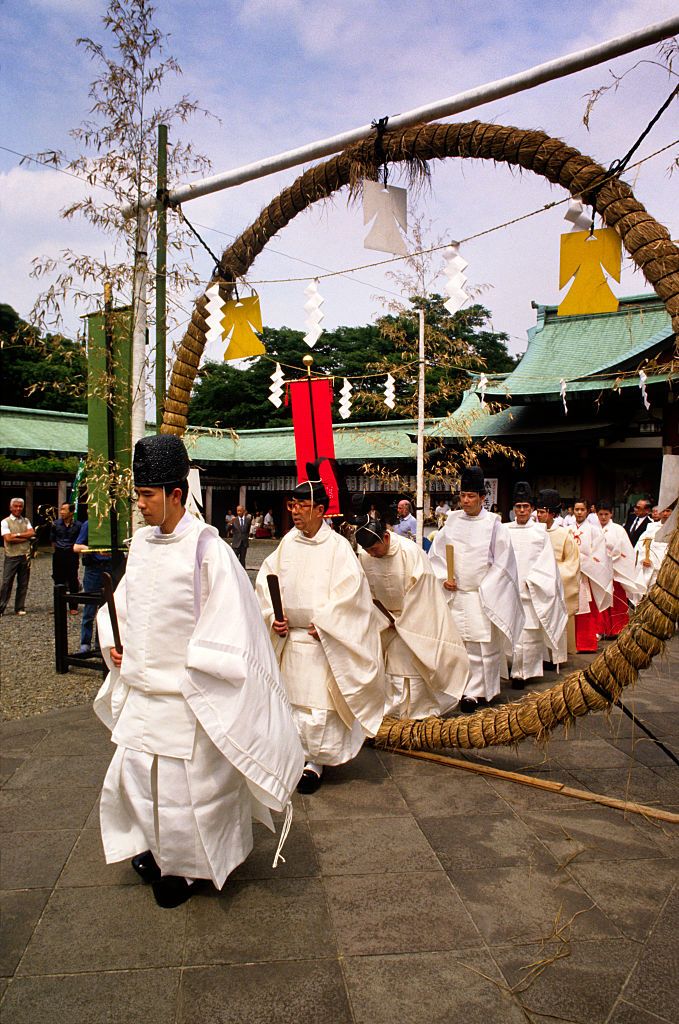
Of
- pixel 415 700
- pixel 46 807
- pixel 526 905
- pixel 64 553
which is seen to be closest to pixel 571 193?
pixel 526 905

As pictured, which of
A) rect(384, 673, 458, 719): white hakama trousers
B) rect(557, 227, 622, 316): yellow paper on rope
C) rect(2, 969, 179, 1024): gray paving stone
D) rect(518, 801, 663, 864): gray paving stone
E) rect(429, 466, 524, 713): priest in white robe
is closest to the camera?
rect(2, 969, 179, 1024): gray paving stone

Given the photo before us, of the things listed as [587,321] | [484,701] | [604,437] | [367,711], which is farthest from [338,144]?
[587,321]

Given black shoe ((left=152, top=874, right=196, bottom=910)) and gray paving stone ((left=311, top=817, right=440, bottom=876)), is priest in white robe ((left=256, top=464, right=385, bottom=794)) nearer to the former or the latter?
gray paving stone ((left=311, top=817, right=440, bottom=876))

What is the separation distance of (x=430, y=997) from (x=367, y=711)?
6.52 ft

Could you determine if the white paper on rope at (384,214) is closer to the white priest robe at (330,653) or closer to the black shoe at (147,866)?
the white priest robe at (330,653)

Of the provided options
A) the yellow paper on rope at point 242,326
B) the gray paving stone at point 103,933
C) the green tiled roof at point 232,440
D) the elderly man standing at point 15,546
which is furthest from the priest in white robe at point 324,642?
the green tiled roof at point 232,440

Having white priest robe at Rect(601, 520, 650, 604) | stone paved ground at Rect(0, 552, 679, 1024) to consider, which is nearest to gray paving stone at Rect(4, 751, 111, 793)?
stone paved ground at Rect(0, 552, 679, 1024)

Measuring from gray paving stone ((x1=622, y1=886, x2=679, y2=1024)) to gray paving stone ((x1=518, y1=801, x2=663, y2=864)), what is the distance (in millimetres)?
569

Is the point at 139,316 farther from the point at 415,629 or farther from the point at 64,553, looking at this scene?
the point at 64,553

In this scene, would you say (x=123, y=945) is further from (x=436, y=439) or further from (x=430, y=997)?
(x=436, y=439)

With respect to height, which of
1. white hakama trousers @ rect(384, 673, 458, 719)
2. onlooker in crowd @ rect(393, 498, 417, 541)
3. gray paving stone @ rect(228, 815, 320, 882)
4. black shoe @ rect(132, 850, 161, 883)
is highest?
onlooker in crowd @ rect(393, 498, 417, 541)

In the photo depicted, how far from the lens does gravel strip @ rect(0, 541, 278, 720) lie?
6.28 m

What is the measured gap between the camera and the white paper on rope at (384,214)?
14.3 feet

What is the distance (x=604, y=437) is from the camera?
1673cm
